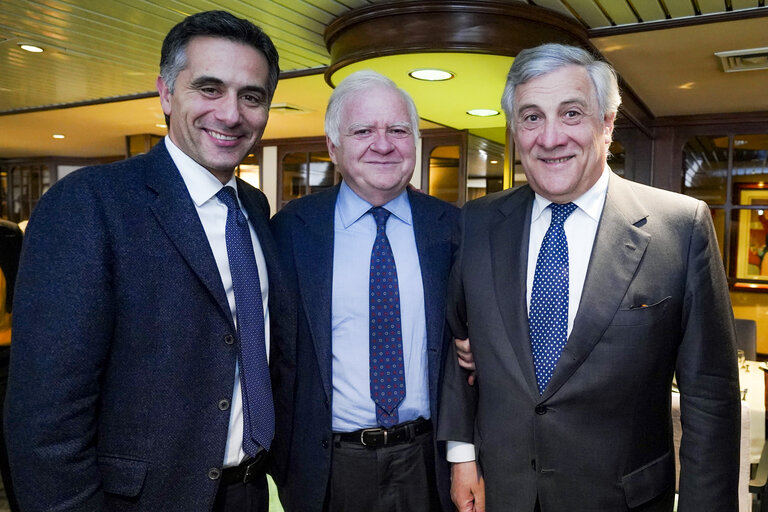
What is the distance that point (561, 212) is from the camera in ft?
4.75

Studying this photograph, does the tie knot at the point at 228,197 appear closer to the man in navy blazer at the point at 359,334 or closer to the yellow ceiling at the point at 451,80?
the man in navy blazer at the point at 359,334

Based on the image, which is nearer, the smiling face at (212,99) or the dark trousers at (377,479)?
the smiling face at (212,99)

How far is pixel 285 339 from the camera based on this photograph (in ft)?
5.30

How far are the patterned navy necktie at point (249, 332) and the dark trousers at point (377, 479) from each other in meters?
0.32

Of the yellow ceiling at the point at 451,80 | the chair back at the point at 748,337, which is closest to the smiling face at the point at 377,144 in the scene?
the yellow ceiling at the point at 451,80

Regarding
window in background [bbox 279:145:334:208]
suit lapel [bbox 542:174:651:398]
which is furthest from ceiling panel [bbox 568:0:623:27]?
window in background [bbox 279:145:334:208]

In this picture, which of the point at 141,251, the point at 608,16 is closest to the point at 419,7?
the point at 608,16

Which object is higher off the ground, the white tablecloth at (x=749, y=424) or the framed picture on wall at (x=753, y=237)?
the framed picture on wall at (x=753, y=237)

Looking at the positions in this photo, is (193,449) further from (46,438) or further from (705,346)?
(705,346)

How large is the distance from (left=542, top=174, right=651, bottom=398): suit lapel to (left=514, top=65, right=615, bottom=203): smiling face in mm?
129

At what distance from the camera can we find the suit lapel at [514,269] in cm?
137

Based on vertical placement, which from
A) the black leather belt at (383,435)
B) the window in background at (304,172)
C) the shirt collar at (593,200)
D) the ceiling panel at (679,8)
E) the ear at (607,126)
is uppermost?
the ceiling panel at (679,8)

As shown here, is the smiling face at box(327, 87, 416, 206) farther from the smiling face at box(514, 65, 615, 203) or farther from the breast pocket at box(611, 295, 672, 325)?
the breast pocket at box(611, 295, 672, 325)

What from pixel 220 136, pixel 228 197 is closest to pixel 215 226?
pixel 228 197
